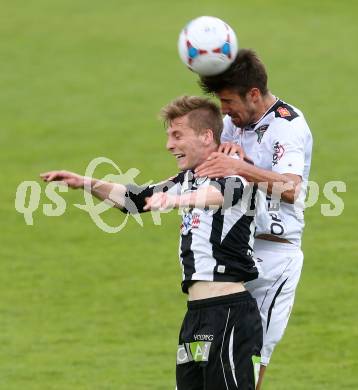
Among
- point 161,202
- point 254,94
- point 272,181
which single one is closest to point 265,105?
point 254,94

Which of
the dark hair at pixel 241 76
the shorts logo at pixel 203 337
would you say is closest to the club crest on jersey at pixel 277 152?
the dark hair at pixel 241 76

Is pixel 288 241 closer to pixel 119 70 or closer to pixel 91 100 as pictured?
pixel 91 100

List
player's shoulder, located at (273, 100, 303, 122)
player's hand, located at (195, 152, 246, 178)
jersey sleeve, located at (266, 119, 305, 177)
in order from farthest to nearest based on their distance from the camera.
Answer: player's shoulder, located at (273, 100, 303, 122), jersey sleeve, located at (266, 119, 305, 177), player's hand, located at (195, 152, 246, 178)

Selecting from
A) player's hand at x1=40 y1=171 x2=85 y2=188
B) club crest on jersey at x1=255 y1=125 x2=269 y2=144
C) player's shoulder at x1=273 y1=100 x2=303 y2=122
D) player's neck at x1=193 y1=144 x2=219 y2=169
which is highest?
player's shoulder at x1=273 y1=100 x2=303 y2=122

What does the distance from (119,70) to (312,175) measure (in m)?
8.78

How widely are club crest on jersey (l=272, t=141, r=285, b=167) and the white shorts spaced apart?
2.23ft

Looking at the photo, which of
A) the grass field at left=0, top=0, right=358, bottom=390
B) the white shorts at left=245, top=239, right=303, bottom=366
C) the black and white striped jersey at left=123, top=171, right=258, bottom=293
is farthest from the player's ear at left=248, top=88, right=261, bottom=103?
the grass field at left=0, top=0, right=358, bottom=390

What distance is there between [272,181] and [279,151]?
0.38 meters

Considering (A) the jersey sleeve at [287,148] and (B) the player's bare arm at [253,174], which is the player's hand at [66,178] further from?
(A) the jersey sleeve at [287,148]

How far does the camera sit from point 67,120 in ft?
71.9

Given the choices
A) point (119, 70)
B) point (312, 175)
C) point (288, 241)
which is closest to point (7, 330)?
point (288, 241)

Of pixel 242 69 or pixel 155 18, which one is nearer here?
pixel 242 69

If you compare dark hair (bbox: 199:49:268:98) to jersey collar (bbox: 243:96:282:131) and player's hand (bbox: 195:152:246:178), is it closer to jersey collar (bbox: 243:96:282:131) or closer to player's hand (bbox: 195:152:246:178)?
jersey collar (bbox: 243:96:282:131)

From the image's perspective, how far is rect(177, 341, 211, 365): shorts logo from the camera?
695 centimetres
